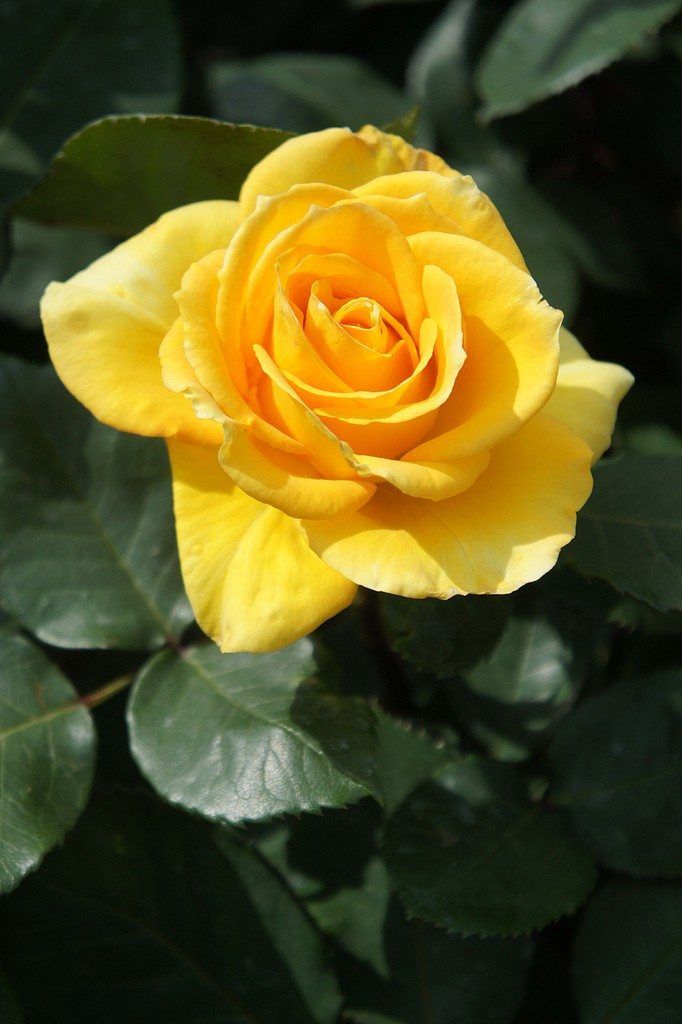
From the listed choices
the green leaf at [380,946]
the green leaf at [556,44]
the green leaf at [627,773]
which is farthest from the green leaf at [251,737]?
the green leaf at [556,44]

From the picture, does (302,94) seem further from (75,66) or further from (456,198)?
(456,198)

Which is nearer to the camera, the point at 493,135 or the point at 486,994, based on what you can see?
the point at 486,994

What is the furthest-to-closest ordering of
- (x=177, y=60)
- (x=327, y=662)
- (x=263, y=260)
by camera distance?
(x=177, y=60) → (x=327, y=662) → (x=263, y=260)

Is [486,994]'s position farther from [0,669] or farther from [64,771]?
[0,669]

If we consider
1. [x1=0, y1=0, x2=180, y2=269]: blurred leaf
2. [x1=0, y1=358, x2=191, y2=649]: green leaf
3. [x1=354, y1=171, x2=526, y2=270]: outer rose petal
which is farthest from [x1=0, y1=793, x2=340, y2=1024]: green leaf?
[x1=0, y1=0, x2=180, y2=269]: blurred leaf

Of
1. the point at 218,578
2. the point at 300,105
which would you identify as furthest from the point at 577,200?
the point at 218,578

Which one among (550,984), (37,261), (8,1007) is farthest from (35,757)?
(37,261)
